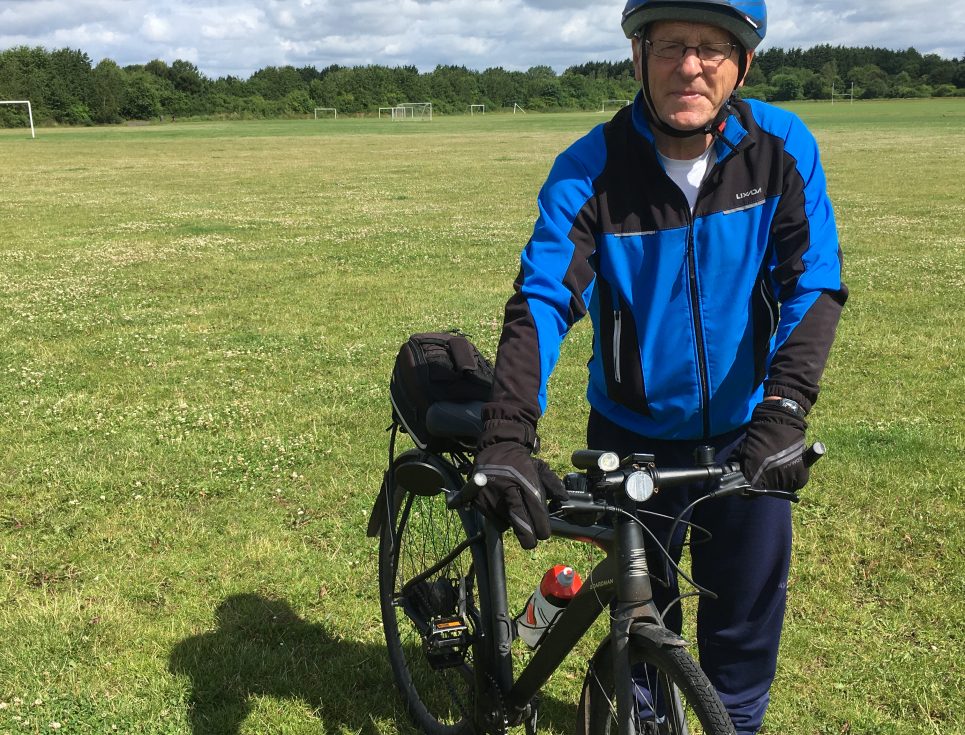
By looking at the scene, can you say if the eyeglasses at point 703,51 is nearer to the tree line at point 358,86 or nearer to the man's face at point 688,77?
the man's face at point 688,77

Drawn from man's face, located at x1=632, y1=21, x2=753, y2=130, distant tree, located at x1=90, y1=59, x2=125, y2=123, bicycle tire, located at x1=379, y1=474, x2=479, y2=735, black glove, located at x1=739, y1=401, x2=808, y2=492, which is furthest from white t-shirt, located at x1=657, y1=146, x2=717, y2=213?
distant tree, located at x1=90, y1=59, x2=125, y2=123

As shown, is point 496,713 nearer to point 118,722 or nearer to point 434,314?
point 118,722

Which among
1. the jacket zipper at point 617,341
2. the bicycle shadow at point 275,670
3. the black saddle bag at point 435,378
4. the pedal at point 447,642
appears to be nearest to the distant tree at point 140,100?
the bicycle shadow at point 275,670

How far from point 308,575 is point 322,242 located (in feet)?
37.1

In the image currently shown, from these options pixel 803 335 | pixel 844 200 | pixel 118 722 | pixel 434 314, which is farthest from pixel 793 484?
pixel 844 200

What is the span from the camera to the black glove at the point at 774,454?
2160mm

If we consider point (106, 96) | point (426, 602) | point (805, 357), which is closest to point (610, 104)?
point (106, 96)

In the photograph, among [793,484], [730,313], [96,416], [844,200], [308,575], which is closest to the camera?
[793,484]

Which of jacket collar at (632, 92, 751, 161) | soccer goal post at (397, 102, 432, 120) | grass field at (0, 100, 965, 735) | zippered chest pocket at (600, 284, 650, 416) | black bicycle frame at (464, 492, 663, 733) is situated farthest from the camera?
soccer goal post at (397, 102, 432, 120)

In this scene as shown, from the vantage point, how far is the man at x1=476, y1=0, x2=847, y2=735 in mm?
2480

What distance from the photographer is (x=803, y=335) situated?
250 centimetres

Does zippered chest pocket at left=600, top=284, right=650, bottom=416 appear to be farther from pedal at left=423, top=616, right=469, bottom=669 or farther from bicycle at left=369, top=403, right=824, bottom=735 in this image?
pedal at left=423, top=616, right=469, bottom=669

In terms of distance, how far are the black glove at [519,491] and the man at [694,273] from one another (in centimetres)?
7

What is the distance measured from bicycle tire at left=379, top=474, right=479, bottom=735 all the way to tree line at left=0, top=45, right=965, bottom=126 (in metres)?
94.9
